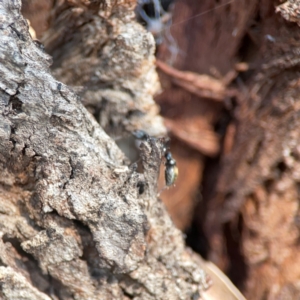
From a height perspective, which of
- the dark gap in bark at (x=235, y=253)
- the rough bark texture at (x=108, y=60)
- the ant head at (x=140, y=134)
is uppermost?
the rough bark texture at (x=108, y=60)

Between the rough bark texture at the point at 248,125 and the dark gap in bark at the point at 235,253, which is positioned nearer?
the rough bark texture at the point at 248,125

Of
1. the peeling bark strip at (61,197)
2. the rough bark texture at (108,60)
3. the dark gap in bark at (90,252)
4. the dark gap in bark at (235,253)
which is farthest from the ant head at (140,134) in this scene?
the dark gap in bark at (235,253)

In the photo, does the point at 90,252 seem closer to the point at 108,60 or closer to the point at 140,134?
the point at 140,134

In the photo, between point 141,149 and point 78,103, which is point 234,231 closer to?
point 141,149

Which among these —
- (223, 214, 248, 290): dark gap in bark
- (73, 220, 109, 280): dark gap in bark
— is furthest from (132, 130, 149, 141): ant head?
(223, 214, 248, 290): dark gap in bark

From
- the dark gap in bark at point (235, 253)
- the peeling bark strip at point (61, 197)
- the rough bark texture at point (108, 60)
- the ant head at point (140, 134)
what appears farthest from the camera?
the dark gap in bark at point (235, 253)

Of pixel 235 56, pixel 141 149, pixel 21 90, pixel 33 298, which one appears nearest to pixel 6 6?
pixel 21 90


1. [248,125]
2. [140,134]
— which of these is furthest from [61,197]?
[248,125]

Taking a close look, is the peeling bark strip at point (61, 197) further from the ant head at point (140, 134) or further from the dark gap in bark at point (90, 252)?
the ant head at point (140, 134)
